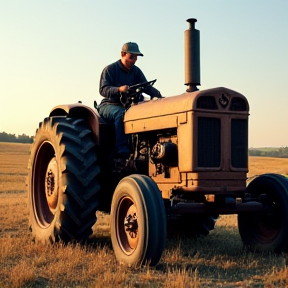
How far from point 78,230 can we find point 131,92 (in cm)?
198

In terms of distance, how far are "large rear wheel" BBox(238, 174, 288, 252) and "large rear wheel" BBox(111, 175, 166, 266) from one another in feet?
5.02

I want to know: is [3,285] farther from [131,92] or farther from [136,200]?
[131,92]

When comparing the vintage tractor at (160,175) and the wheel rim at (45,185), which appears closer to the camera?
the vintage tractor at (160,175)

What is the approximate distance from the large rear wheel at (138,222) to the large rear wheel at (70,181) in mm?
701

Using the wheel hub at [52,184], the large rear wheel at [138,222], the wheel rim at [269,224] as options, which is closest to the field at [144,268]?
the large rear wheel at [138,222]

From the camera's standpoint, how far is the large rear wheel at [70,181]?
6.18 m

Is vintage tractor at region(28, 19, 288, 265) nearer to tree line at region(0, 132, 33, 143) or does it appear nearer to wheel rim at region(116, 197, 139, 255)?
wheel rim at region(116, 197, 139, 255)

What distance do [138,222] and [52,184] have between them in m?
2.37

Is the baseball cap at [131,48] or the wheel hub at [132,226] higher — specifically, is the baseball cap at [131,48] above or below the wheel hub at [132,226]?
above

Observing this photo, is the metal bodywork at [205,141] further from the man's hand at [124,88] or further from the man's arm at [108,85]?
the man's arm at [108,85]

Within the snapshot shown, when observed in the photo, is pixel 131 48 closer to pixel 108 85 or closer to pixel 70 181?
pixel 108 85

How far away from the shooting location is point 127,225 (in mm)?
5336

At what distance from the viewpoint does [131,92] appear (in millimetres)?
6824

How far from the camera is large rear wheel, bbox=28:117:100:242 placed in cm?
618
